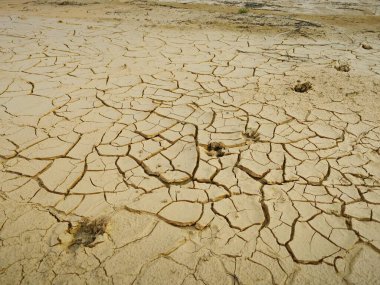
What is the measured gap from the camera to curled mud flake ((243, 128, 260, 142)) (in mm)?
2369

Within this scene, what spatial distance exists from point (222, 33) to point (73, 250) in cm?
456

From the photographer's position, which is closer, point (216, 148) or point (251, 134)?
point (216, 148)

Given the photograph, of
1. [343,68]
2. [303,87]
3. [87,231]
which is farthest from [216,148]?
[343,68]

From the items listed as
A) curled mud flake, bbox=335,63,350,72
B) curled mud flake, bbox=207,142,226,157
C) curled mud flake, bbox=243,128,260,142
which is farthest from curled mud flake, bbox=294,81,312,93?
curled mud flake, bbox=207,142,226,157

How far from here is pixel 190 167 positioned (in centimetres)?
206

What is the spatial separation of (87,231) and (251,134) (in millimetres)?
1494

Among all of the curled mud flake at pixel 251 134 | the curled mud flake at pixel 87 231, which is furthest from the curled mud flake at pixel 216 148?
the curled mud flake at pixel 87 231

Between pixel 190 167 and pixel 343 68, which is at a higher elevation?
pixel 343 68

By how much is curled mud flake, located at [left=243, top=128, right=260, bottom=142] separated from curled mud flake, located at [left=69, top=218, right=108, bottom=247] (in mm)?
1337

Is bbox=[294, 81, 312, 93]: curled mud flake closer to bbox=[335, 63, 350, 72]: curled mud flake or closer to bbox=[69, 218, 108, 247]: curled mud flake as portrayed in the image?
bbox=[335, 63, 350, 72]: curled mud flake

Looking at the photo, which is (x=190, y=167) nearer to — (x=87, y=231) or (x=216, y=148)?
(x=216, y=148)

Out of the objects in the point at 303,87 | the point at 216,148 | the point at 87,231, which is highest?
the point at 303,87

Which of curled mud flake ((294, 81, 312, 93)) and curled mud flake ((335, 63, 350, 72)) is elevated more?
curled mud flake ((335, 63, 350, 72))

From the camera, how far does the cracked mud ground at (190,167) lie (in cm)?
147
